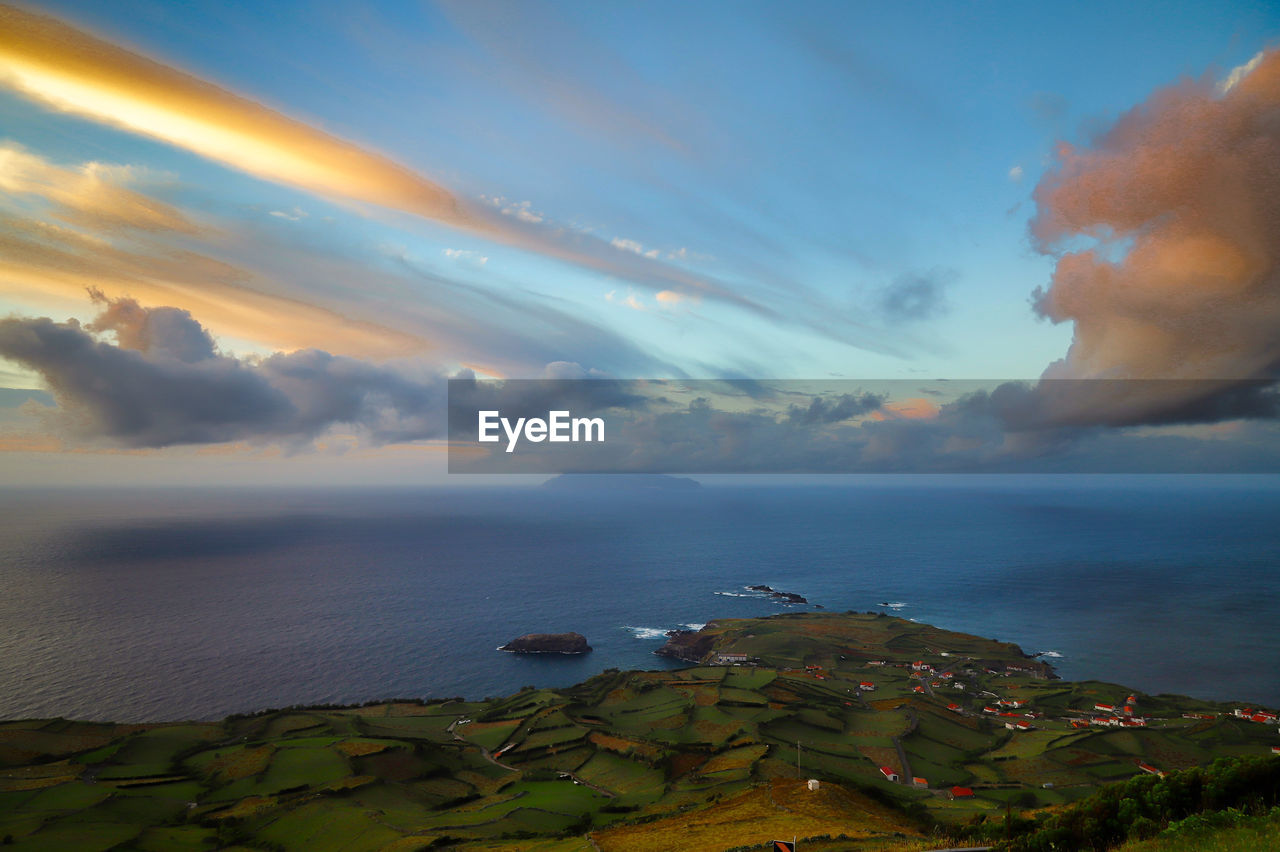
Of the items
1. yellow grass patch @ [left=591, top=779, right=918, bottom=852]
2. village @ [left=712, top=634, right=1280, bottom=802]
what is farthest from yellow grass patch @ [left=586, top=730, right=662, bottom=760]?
village @ [left=712, top=634, right=1280, bottom=802]

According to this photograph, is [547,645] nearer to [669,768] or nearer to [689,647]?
[689,647]

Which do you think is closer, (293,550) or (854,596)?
(854,596)

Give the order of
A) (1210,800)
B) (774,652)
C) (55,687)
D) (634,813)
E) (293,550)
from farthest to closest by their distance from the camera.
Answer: (293,550) < (774,652) < (55,687) < (634,813) < (1210,800)

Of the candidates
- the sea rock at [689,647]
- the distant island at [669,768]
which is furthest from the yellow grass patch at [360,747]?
the sea rock at [689,647]

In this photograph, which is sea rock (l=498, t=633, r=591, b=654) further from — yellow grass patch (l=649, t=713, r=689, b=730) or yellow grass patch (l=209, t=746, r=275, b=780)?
yellow grass patch (l=209, t=746, r=275, b=780)

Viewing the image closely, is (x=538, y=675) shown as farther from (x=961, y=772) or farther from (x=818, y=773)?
(x=961, y=772)

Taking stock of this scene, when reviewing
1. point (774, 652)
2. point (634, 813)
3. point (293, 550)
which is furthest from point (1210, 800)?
point (293, 550)
